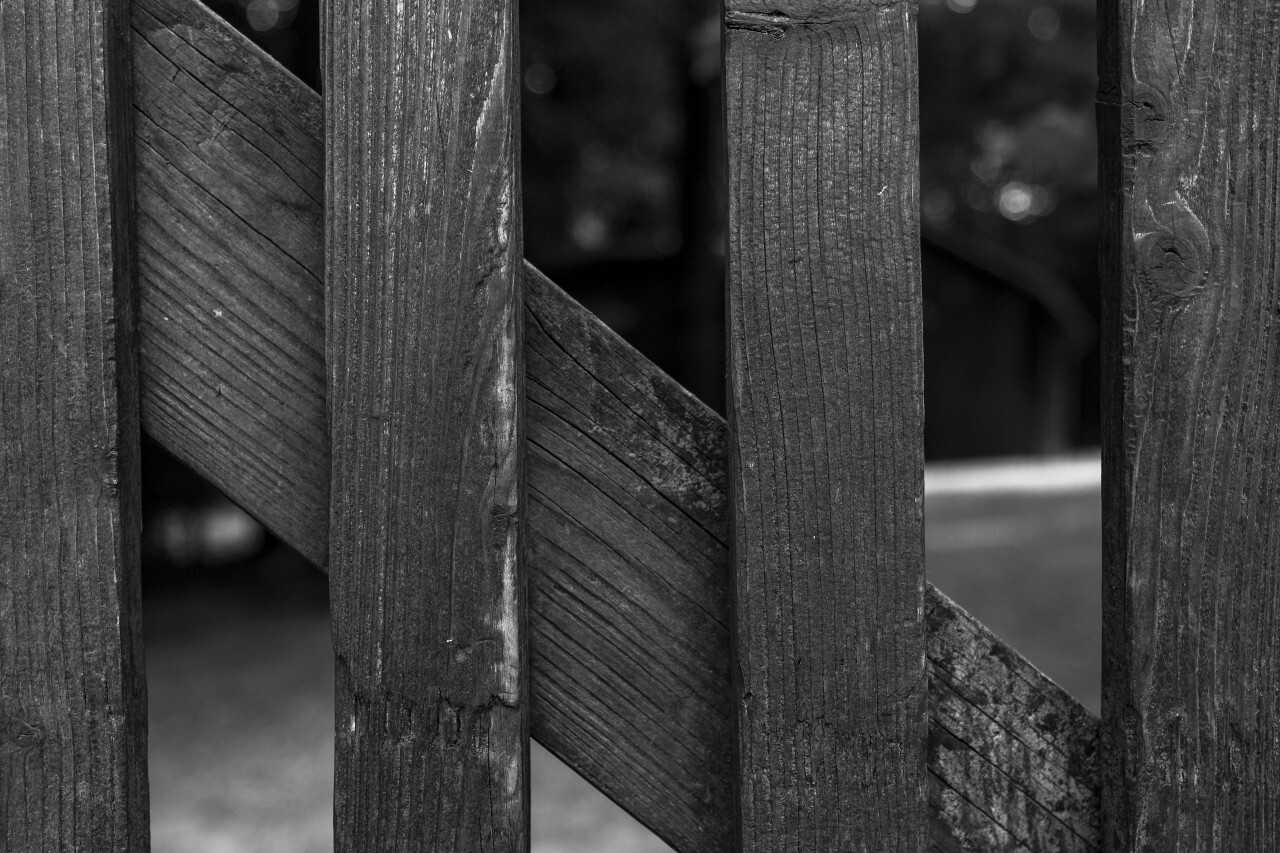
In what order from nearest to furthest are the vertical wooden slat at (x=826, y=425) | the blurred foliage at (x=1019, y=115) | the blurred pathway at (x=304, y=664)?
the vertical wooden slat at (x=826, y=425) < the blurred pathway at (x=304, y=664) < the blurred foliage at (x=1019, y=115)

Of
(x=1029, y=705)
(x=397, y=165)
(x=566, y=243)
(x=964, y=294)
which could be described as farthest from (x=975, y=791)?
(x=566, y=243)

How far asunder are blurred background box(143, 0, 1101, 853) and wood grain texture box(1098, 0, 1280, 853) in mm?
1660

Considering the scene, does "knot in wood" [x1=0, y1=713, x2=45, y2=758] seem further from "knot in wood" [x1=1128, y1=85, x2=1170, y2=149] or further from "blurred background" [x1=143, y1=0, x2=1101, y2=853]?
"blurred background" [x1=143, y1=0, x2=1101, y2=853]

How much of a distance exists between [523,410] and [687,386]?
191 inches

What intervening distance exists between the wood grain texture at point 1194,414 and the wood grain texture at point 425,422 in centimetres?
56

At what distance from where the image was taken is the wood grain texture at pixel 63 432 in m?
1.03

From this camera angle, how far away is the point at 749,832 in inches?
41.3

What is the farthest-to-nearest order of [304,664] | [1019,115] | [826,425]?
[1019,115]
[304,664]
[826,425]

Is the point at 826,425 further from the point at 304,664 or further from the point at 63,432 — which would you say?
the point at 304,664

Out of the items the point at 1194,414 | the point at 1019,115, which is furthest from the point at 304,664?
the point at 1019,115

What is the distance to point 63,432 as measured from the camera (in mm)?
1038

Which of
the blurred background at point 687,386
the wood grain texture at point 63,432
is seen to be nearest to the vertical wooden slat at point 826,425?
the wood grain texture at point 63,432

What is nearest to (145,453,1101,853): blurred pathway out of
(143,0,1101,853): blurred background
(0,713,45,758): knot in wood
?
(143,0,1101,853): blurred background

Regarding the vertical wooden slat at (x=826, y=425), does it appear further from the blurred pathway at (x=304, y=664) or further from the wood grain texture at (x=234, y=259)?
the blurred pathway at (x=304, y=664)
